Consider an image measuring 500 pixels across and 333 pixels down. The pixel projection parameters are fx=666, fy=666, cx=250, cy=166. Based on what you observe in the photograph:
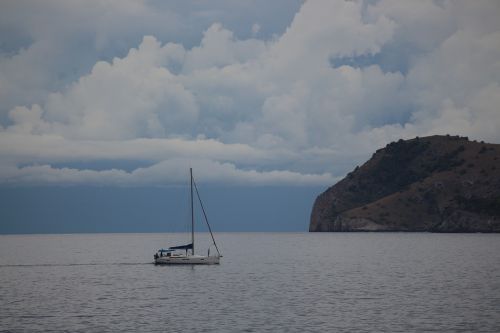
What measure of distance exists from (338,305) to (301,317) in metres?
9.25

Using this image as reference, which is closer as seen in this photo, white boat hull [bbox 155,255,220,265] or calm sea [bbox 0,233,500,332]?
calm sea [bbox 0,233,500,332]

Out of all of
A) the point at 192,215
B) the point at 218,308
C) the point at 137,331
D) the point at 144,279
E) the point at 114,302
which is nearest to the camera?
the point at 137,331

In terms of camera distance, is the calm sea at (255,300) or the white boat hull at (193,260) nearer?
the calm sea at (255,300)

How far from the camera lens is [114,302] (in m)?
76.6

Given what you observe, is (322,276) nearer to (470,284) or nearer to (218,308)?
(470,284)

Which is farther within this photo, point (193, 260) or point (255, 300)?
point (193, 260)

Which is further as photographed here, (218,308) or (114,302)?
(114,302)

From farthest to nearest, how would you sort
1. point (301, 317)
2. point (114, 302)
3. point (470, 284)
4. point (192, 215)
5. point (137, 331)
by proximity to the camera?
1. point (192, 215)
2. point (470, 284)
3. point (114, 302)
4. point (301, 317)
5. point (137, 331)

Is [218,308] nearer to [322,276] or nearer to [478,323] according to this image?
[478,323]

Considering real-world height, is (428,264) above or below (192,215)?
below

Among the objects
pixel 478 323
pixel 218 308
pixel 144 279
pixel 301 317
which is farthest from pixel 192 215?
pixel 478 323

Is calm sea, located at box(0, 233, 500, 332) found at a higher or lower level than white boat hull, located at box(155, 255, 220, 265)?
lower

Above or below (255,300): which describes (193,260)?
above

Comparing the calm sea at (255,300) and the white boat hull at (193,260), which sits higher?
the white boat hull at (193,260)
